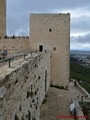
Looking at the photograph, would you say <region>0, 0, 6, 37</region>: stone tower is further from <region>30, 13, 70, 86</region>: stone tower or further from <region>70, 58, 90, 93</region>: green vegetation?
<region>70, 58, 90, 93</region>: green vegetation

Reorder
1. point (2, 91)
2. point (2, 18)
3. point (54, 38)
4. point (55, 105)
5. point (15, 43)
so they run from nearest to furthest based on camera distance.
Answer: point (2, 91)
point (55, 105)
point (54, 38)
point (15, 43)
point (2, 18)

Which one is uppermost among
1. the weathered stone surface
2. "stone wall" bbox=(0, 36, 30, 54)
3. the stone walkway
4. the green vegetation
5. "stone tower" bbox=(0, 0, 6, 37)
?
"stone tower" bbox=(0, 0, 6, 37)

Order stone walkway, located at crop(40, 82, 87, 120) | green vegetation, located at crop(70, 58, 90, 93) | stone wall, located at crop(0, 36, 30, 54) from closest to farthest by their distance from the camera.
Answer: stone walkway, located at crop(40, 82, 87, 120), stone wall, located at crop(0, 36, 30, 54), green vegetation, located at crop(70, 58, 90, 93)

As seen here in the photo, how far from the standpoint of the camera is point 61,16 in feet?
74.9

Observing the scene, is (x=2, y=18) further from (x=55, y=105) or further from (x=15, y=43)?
(x=55, y=105)

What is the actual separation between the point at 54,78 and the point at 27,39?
4.19 metres

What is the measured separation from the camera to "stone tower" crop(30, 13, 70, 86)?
22.7m

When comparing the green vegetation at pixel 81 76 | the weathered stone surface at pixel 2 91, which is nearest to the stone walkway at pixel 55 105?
the weathered stone surface at pixel 2 91

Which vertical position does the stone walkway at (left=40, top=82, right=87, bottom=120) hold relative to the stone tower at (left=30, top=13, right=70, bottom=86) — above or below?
below

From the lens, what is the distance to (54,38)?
74.6 ft

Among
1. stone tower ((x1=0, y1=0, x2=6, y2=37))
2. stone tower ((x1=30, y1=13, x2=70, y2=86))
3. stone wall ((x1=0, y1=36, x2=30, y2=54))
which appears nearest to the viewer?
stone tower ((x1=30, y1=13, x2=70, y2=86))

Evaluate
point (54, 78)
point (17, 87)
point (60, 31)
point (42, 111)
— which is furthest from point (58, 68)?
point (17, 87)

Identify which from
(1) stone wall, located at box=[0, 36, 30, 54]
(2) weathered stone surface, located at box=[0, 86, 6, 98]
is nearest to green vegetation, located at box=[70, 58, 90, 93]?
(1) stone wall, located at box=[0, 36, 30, 54]

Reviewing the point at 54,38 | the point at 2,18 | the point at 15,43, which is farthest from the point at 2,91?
the point at 2,18
